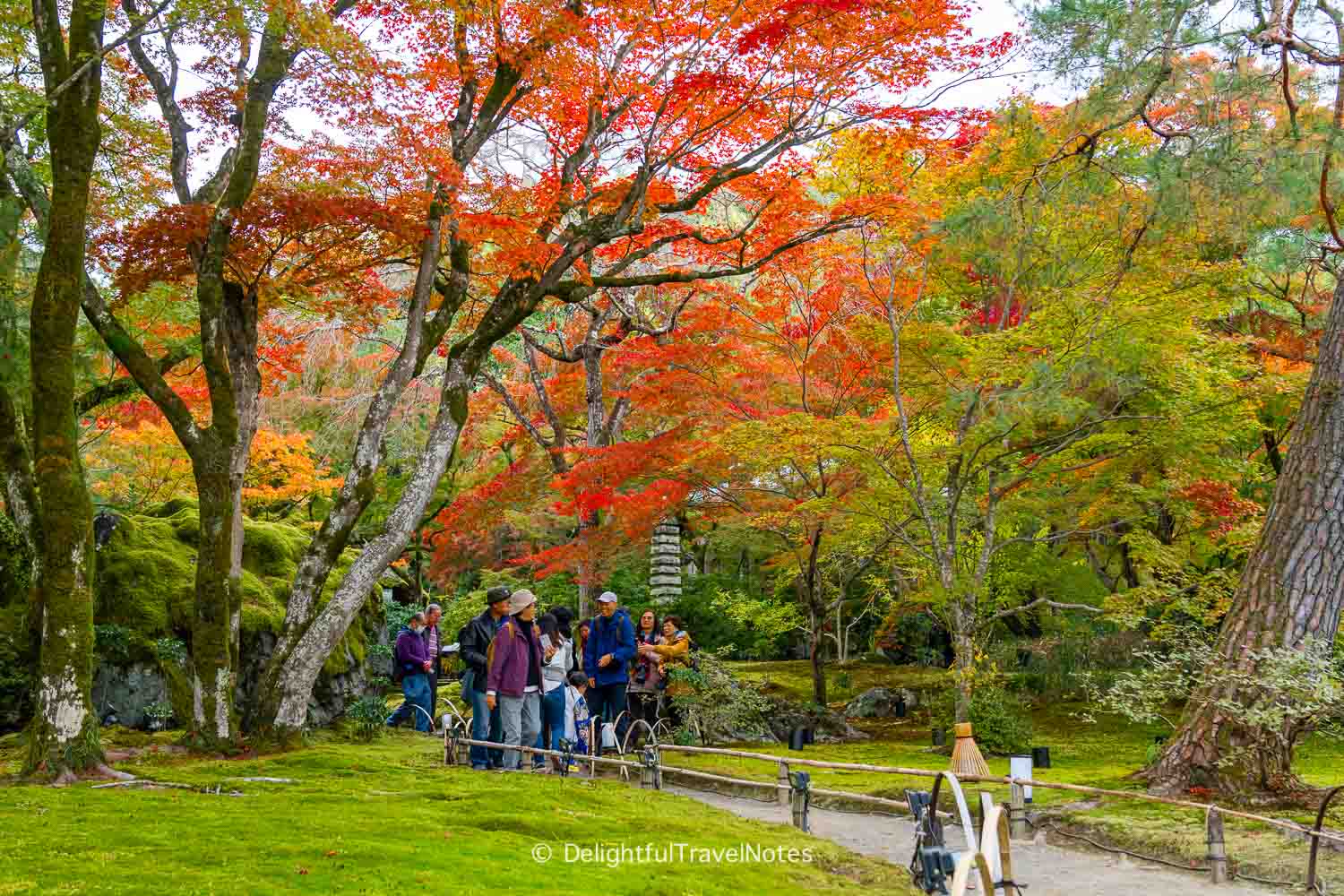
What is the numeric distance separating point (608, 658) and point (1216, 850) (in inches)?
197

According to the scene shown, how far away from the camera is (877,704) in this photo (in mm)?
14594

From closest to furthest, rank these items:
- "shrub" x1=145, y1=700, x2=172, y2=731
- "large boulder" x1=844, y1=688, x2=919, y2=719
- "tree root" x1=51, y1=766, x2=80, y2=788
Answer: "tree root" x1=51, y1=766, x2=80, y2=788, "shrub" x1=145, y1=700, x2=172, y2=731, "large boulder" x1=844, y1=688, x2=919, y2=719

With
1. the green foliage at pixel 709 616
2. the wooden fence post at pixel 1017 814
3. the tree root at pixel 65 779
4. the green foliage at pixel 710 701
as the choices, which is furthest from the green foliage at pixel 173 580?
the wooden fence post at pixel 1017 814

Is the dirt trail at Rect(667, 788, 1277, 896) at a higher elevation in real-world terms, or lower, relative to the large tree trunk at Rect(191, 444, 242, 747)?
lower

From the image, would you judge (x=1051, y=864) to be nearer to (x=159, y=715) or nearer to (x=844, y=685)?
(x=159, y=715)

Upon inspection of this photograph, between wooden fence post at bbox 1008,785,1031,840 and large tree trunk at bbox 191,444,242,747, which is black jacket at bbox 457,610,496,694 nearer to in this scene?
large tree trunk at bbox 191,444,242,747

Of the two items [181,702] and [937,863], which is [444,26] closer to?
[181,702]

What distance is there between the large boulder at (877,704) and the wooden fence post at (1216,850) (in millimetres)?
8837

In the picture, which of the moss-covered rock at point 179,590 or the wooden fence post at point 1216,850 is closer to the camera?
the wooden fence post at point 1216,850

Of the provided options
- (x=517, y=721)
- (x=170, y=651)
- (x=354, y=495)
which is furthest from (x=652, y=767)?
(x=170, y=651)

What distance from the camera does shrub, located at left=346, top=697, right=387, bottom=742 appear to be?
11281 millimetres

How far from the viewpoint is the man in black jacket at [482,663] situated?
27.1 ft

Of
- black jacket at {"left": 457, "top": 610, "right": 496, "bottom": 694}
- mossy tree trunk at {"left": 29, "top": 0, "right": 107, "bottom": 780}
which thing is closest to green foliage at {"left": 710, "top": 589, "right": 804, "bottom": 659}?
black jacket at {"left": 457, "top": 610, "right": 496, "bottom": 694}

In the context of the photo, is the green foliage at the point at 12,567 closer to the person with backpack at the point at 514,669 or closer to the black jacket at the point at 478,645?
the black jacket at the point at 478,645
